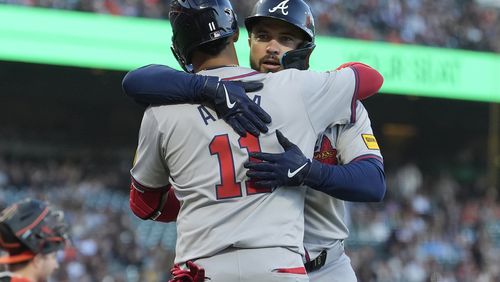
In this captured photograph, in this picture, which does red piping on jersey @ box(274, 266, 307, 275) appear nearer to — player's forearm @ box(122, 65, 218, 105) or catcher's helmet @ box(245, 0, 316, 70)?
player's forearm @ box(122, 65, 218, 105)

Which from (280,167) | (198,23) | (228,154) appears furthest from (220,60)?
(280,167)

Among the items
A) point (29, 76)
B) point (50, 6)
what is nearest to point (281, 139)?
point (50, 6)

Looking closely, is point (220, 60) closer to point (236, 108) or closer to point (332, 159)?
point (236, 108)

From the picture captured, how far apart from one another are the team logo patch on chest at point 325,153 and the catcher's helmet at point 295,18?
1.42ft

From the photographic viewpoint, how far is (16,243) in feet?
13.3

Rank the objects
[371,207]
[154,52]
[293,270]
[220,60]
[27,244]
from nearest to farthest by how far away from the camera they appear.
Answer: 1. [293,270]
2. [220,60]
3. [27,244]
4. [154,52]
5. [371,207]

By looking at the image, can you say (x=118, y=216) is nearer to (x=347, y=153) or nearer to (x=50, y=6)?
(x=50, y=6)

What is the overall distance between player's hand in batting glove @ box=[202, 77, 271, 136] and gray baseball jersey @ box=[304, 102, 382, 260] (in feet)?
1.19

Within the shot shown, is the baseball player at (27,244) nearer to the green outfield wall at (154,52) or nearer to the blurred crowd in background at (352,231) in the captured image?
the blurred crowd in background at (352,231)

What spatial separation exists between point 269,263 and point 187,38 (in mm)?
928

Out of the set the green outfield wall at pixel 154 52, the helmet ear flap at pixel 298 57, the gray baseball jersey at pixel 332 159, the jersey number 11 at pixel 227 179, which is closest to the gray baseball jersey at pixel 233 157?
the jersey number 11 at pixel 227 179

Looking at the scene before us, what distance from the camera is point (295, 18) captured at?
4.06 meters

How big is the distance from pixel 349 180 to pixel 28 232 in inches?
56.4

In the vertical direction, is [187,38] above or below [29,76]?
above
